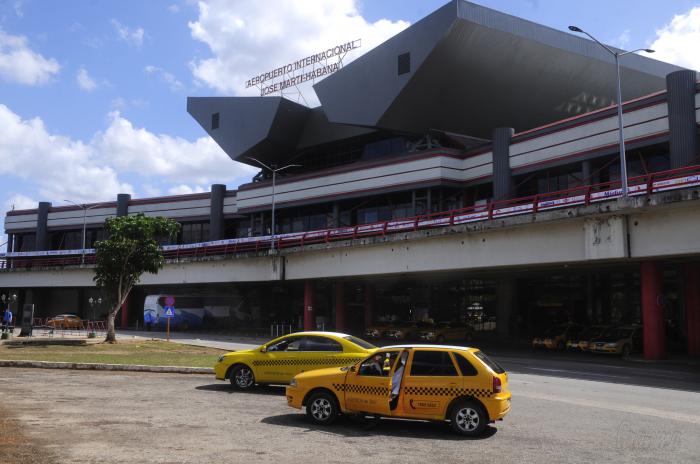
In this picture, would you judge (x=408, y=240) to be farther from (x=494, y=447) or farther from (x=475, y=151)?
(x=494, y=447)

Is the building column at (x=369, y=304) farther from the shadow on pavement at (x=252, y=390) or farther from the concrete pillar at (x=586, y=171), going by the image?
the shadow on pavement at (x=252, y=390)

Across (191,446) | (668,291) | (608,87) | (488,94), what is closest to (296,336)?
(191,446)

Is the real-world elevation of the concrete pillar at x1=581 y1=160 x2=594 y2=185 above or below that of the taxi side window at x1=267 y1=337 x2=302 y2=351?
above

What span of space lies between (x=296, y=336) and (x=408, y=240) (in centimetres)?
2065

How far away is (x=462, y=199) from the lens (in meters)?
52.5

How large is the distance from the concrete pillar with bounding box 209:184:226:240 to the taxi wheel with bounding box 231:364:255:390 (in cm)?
6003

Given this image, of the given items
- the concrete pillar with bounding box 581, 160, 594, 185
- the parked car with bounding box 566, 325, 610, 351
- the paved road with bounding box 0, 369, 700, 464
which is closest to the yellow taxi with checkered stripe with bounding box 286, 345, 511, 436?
the paved road with bounding box 0, 369, 700, 464

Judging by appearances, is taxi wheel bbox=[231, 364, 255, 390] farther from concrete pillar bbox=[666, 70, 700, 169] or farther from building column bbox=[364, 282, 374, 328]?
building column bbox=[364, 282, 374, 328]

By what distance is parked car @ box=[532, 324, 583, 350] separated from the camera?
35156mm

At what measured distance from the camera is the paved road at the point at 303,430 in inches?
353

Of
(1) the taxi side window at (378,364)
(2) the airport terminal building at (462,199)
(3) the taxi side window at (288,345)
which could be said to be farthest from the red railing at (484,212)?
(1) the taxi side window at (378,364)

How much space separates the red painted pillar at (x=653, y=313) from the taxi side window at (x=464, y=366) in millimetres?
19751

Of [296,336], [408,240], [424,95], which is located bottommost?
[296,336]

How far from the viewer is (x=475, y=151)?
164 ft
